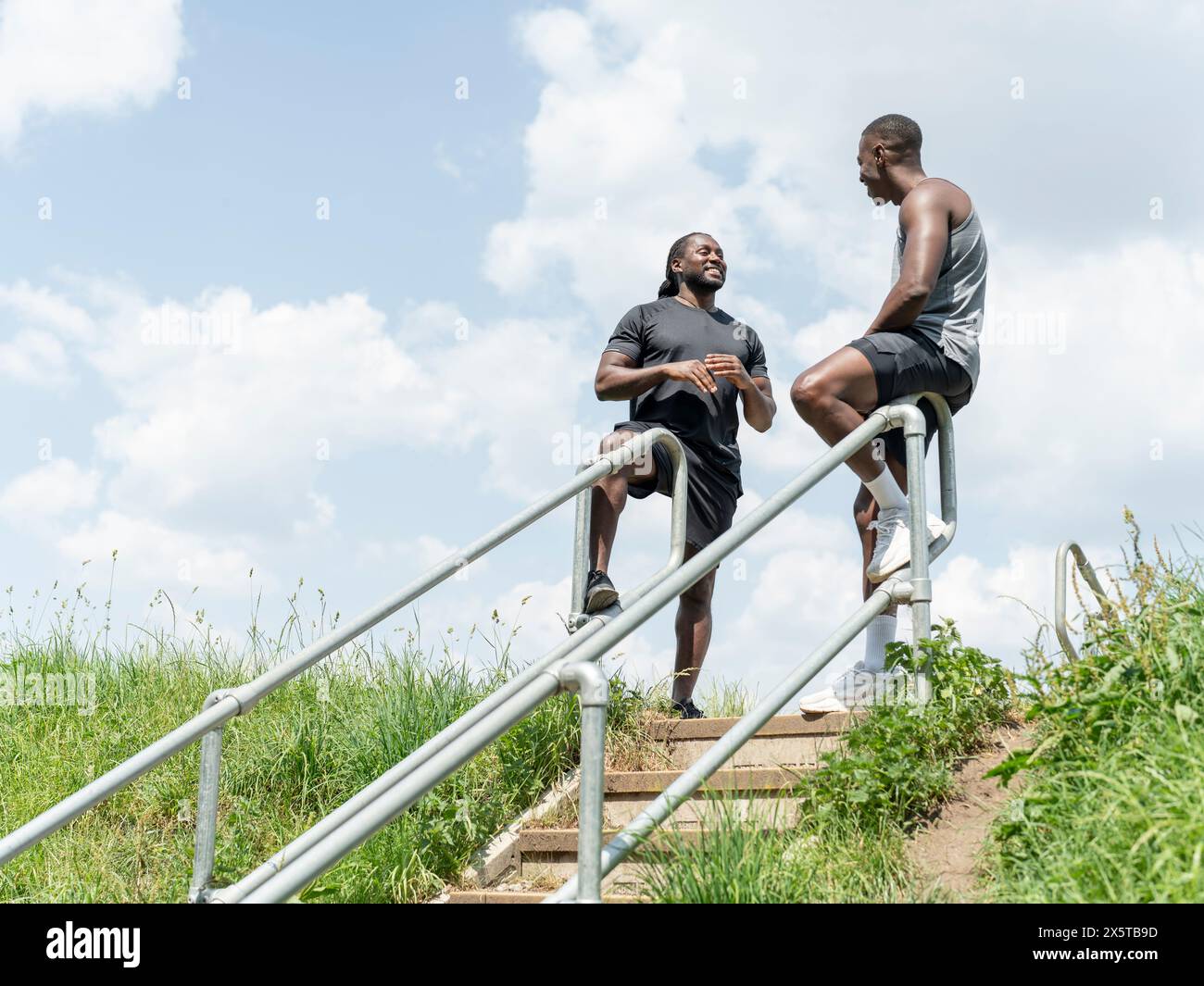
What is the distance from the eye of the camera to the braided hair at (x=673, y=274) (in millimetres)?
6211

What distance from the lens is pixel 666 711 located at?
5.08 metres

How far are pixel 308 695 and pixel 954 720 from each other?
139 inches

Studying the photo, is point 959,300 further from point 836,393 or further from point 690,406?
point 690,406

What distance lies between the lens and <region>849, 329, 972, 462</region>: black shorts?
14.3 ft

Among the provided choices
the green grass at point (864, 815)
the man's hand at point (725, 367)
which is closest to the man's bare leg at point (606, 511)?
the man's hand at point (725, 367)

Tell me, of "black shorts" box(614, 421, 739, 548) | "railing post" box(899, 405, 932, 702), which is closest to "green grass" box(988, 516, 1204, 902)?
"railing post" box(899, 405, 932, 702)

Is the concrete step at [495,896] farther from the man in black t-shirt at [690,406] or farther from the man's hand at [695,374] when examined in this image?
the man's hand at [695,374]

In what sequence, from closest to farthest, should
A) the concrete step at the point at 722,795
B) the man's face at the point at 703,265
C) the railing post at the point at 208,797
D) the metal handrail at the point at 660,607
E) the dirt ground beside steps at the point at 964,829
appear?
1. the metal handrail at the point at 660,607
2. the dirt ground beside steps at the point at 964,829
3. the concrete step at the point at 722,795
4. the railing post at the point at 208,797
5. the man's face at the point at 703,265

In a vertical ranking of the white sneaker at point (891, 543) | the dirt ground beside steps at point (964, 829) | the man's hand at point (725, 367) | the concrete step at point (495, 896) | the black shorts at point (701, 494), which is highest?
the man's hand at point (725, 367)

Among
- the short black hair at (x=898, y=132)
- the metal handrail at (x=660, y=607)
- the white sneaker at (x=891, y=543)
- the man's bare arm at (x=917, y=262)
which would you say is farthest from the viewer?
the short black hair at (x=898, y=132)

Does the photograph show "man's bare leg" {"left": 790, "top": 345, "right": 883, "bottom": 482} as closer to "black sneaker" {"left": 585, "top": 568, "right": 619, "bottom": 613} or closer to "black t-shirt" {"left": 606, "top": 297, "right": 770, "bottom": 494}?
"black sneaker" {"left": 585, "top": 568, "right": 619, "bottom": 613}

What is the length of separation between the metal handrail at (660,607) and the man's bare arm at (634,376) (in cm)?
77
